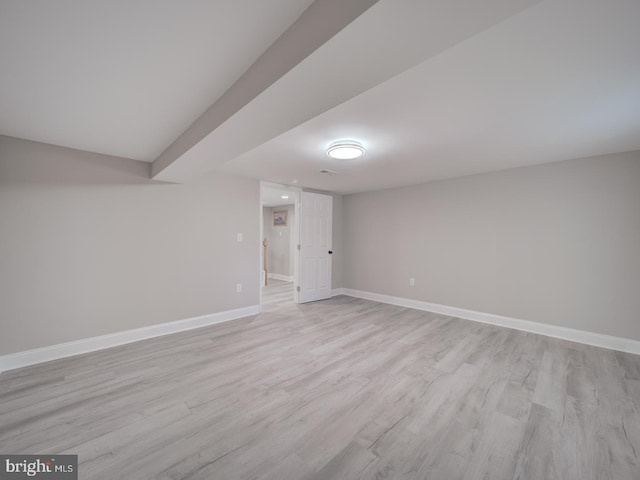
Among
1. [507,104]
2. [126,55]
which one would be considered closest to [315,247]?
[507,104]

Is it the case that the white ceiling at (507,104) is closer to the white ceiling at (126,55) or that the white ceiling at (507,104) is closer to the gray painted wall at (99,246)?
the white ceiling at (126,55)

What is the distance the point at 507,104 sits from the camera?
1837 millimetres

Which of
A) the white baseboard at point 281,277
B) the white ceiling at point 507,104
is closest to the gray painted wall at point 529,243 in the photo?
the white ceiling at point 507,104

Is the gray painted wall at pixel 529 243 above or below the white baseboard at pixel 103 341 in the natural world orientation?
above

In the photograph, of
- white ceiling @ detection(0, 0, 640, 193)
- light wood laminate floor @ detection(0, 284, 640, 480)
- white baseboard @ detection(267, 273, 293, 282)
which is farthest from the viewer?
white baseboard @ detection(267, 273, 293, 282)

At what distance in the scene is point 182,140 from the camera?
7.36ft

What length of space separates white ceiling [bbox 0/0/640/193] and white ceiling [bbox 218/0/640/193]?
0.01m

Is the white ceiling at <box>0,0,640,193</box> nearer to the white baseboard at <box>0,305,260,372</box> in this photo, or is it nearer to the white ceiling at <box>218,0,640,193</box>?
the white ceiling at <box>218,0,640,193</box>

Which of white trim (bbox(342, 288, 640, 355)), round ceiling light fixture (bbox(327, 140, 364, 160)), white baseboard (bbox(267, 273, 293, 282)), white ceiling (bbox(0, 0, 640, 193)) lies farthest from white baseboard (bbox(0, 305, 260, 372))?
white baseboard (bbox(267, 273, 293, 282))

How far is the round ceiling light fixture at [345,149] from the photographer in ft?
8.14

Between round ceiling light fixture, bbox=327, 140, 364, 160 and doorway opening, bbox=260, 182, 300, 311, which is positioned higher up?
round ceiling light fixture, bbox=327, 140, 364, 160

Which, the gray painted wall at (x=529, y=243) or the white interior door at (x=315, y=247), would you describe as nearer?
the gray painted wall at (x=529, y=243)

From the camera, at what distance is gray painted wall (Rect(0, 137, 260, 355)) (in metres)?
2.39

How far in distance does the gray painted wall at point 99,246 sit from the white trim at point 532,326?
324cm
